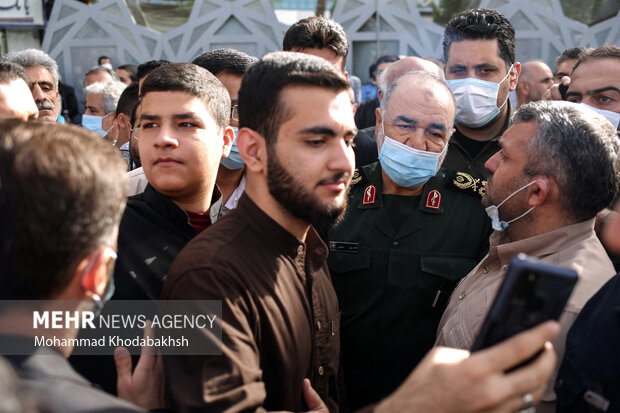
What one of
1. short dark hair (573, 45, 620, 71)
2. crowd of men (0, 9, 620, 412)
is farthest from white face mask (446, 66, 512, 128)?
short dark hair (573, 45, 620, 71)

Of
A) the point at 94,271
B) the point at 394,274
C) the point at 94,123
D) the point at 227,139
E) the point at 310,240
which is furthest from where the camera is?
the point at 94,123

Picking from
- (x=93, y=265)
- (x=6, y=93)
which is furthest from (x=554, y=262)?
(x=6, y=93)

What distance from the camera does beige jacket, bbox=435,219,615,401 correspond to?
1.89 m

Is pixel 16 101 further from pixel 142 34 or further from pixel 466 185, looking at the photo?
pixel 142 34

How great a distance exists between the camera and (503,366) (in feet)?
3.74

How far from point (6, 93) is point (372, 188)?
2.20m

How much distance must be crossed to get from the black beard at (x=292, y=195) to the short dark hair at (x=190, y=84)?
82 centimetres

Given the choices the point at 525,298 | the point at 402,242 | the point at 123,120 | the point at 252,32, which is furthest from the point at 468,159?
the point at 252,32

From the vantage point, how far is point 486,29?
3707mm

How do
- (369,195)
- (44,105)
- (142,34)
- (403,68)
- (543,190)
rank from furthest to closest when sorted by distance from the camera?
(142,34) < (44,105) < (403,68) < (369,195) < (543,190)

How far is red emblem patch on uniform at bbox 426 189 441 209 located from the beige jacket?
0.46m

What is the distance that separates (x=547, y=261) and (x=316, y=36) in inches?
99.3

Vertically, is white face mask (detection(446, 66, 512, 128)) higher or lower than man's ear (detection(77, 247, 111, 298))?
higher

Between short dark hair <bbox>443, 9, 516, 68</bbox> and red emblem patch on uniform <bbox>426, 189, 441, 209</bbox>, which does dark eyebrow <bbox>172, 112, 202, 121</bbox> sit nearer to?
red emblem patch on uniform <bbox>426, 189, 441, 209</bbox>
